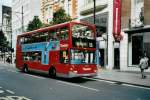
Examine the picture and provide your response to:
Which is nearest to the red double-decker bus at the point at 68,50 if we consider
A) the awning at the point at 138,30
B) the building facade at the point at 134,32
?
the awning at the point at 138,30

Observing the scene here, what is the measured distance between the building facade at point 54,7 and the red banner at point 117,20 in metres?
9.85

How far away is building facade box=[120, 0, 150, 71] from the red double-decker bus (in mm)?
8326

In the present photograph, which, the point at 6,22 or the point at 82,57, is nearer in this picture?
the point at 82,57

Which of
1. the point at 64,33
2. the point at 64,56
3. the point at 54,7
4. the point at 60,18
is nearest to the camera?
the point at 64,56

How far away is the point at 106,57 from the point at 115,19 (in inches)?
171

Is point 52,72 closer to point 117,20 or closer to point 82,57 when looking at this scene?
point 82,57

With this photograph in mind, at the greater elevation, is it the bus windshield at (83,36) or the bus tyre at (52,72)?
the bus windshield at (83,36)

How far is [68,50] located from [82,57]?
1118mm

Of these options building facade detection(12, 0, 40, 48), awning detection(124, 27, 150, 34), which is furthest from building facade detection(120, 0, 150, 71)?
building facade detection(12, 0, 40, 48)

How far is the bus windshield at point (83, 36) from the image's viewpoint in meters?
22.3

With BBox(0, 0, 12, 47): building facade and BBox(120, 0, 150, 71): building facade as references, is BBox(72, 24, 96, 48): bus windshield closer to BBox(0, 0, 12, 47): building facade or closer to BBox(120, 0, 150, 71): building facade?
BBox(120, 0, 150, 71): building facade

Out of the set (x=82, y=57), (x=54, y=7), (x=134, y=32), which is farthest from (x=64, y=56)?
(x=54, y=7)

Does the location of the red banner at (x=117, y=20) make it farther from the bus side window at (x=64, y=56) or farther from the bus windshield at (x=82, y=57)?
the bus side window at (x=64, y=56)

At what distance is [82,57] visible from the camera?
2266 cm
